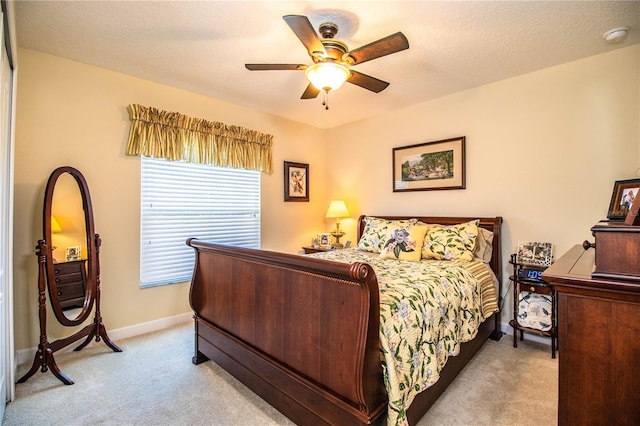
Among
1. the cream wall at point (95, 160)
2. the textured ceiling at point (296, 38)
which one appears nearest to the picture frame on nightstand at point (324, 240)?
the cream wall at point (95, 160)

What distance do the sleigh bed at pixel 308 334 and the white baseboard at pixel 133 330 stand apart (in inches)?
37.1

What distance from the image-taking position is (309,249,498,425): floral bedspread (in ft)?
4.75

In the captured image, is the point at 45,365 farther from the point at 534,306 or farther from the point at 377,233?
A: the point at 534,306

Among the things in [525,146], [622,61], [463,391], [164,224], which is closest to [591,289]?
[463,391]

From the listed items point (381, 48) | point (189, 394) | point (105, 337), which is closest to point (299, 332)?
point (189, 394)

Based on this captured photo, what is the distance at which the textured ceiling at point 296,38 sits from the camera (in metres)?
1.95

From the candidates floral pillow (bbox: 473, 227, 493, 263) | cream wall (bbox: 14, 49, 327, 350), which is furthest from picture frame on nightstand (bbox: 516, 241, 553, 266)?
cream wall (bbox: 14, 49, 327, 350)

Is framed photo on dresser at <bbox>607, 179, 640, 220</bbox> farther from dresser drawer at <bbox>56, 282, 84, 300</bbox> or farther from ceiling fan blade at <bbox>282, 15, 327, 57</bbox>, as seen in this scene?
dresser drawer at <bbox>56, 282, 84, 300</bbox>

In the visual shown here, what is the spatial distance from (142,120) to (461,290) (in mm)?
3225

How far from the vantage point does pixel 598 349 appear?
1021 mm

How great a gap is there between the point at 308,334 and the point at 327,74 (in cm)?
162

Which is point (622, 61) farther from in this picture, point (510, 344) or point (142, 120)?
point (142, 120)

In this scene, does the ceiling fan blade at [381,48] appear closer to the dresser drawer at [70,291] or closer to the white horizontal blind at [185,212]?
the white horizontal blind at [185,212]

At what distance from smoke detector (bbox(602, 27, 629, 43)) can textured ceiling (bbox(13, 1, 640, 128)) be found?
41 mm
